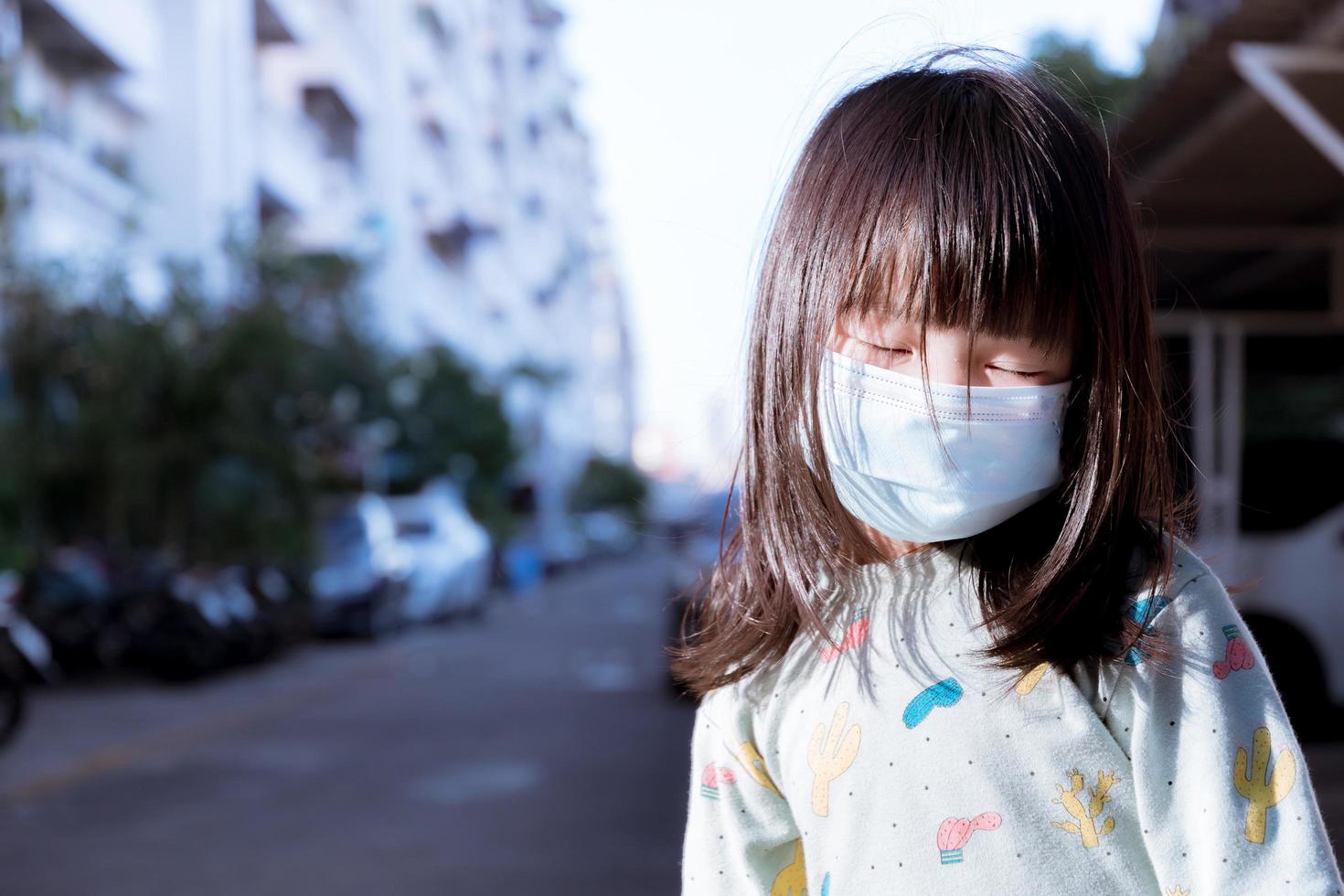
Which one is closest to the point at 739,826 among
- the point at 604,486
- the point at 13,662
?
the point at 13,662

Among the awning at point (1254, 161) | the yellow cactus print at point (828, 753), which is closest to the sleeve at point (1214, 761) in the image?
the yellow cactus print at point (828, 753)

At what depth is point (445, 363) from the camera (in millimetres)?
25844

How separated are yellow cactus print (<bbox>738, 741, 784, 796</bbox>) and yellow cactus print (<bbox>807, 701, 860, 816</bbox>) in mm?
77

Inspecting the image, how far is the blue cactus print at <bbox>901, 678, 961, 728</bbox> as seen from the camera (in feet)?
3.96

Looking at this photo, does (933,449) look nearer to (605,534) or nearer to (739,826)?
(739,826)

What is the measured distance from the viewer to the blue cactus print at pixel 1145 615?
1126mm

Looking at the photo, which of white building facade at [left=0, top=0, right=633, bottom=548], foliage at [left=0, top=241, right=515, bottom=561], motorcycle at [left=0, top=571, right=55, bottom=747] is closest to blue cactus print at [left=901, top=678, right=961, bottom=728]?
white building facade at [left=0, top=0, right=633, bottom=548]

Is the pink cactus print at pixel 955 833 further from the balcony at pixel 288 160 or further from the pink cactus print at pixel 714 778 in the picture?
the balcony at pixel 288 160

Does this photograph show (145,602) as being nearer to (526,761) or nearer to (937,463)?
(526,761)

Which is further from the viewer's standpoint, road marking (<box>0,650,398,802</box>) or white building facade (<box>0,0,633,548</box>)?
white building facade (<box>0,0,633,548</box>)

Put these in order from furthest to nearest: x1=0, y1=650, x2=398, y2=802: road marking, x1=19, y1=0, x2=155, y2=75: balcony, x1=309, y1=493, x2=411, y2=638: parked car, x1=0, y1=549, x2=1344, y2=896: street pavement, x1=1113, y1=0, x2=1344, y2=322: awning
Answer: x1=309, y1=493, x2=411, y2=638: parked car, x1=19, y1=0, x2=155, y2=75: balcony, x1=0, y1=650, x2=398, y2=802: road marking, x1=0, y1=549, x2=1344, y2=896: street pavement, x1=1113, y1=0, x2=1344, y2=322: awning

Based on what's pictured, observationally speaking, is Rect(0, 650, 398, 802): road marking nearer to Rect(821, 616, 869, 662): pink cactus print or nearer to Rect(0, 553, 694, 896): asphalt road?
Rect(0, 553, 694, 896): asphalt road

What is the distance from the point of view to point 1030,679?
118 centimetres

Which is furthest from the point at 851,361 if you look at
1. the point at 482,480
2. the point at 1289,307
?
the point at 482,480
